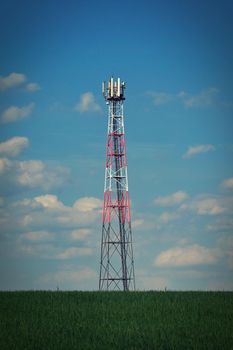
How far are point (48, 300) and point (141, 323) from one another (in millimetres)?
8155

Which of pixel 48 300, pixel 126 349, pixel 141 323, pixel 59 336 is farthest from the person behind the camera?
pixel 48 300

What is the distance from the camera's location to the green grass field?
108 feet

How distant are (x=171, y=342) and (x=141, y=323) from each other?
3.85 metres

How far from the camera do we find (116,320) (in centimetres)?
3706

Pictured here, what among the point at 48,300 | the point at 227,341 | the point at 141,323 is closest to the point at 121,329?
the point at 141,323

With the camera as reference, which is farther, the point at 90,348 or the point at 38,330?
the point at 38,330

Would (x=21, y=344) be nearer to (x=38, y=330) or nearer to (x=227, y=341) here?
(x=38, y=330)

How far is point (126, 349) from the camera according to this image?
31719 millimetres

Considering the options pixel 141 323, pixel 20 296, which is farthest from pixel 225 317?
pixel 20 296

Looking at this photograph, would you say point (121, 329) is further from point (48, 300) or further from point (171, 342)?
point (48, 300)

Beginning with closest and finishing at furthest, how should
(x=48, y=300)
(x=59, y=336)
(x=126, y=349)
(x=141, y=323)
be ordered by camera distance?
1. (x=126, y=349)
2. (x=59, y=336)
3. (x=141, y=323)
4. (x=48, y=300)

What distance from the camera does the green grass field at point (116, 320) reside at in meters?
32.8

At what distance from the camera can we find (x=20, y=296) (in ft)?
147

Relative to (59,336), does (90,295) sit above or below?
above
